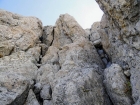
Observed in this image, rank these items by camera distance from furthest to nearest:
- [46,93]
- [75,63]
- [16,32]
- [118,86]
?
[16,32] → [75,63] → [46,93] → [118,86]

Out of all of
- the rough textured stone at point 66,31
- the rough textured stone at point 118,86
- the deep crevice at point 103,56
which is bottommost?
the rough textured stone at point 118,86

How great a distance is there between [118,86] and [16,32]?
17605mm

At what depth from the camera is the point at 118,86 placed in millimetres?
16062

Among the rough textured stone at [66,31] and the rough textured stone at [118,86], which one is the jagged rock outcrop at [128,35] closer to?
the rough textured stone at [118,86]

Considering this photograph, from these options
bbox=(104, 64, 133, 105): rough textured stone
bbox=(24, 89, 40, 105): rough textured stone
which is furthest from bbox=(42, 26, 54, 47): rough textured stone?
bbox=(104, 64, 133, 105): rough textured stone

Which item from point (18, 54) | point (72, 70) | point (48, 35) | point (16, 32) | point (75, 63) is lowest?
point (72, 70)

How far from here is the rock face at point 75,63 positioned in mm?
15617

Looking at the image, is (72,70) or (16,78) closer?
(16,78)

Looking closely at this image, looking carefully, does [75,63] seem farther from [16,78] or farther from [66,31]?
[66,31]

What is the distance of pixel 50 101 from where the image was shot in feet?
62.7

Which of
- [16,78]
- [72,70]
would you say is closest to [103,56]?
[72,70]

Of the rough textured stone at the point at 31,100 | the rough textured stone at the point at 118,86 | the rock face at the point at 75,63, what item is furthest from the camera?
the rough textured stone at the point at 31,100

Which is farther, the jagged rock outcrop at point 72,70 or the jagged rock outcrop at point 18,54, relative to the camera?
the jagged rock outcrop at point 18,54

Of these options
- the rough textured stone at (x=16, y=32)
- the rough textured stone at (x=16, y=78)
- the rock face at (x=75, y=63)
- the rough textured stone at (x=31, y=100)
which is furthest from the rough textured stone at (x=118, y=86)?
the rough textured stone at (x=16, y=32)
